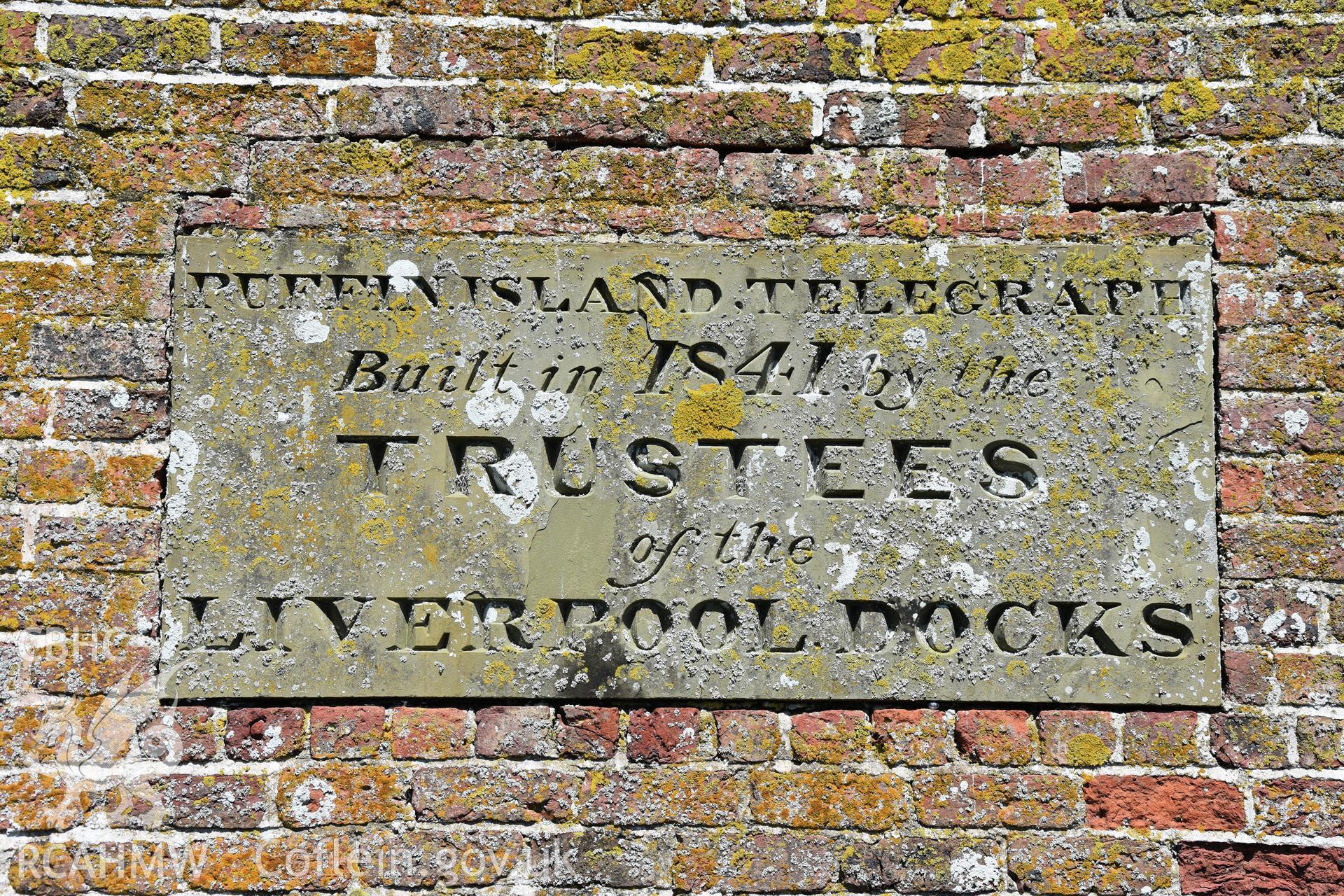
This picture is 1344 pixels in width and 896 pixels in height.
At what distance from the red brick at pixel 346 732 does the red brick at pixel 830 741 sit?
0.90m

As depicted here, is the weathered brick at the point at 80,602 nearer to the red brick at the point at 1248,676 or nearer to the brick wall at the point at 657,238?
the brick wall at the point at 657,238

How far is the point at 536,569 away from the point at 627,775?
1.60ft

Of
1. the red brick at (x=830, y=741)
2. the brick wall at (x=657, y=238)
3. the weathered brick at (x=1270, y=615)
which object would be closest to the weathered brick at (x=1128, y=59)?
the brick wall at (x=657, y=238)

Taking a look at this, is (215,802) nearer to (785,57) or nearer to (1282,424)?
(785,57)

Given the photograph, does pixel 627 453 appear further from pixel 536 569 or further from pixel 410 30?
pixel 410 30

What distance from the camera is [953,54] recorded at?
212cm

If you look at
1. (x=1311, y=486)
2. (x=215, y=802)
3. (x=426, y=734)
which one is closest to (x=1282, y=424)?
(x=1311, y=486)

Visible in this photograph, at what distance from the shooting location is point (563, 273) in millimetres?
2049

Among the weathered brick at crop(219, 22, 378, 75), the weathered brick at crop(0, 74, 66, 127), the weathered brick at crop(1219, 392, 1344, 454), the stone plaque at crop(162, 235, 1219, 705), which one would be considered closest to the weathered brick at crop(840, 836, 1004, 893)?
the stone plaque at crop(162, 235, 1219, 705)

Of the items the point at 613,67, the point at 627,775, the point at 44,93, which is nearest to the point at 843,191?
the point at 613,67

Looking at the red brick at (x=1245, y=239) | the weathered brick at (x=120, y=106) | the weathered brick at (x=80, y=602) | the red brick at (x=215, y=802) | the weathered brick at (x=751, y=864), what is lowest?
the weathered brick at (x=751, y=864)

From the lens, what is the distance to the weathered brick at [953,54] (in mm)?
2113

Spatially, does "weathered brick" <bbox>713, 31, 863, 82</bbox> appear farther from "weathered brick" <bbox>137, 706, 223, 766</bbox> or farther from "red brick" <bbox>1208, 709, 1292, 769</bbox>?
"weathered brick" <bbox>137, 706, 223, 766</bbox>

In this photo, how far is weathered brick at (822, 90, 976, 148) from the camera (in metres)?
2.10
